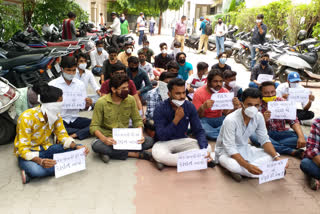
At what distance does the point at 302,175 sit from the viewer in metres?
3.75

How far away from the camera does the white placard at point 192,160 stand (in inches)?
130

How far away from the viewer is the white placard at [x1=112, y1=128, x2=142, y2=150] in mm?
3604

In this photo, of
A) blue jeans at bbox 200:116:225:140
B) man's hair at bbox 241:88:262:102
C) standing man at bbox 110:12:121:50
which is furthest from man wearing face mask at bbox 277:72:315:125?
standing man at bbox 110:12:121:50

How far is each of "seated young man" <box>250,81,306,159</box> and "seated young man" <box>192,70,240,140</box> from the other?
0.49 meters

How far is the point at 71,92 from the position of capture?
432 cm

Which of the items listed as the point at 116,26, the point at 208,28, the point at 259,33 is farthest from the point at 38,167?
the point at 208,28

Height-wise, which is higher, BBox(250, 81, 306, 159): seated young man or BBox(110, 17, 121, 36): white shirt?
BBox(110, 17, 121, 36): white shirt

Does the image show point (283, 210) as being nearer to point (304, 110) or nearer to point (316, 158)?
point (316, 158)

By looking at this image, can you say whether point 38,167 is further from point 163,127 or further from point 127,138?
point 163,127

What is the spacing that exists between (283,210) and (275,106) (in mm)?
1649

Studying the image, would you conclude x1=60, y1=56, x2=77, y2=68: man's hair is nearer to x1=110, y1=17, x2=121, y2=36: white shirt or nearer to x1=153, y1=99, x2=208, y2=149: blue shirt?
x1=153, y1=99, x2=208, y2=149: blue shirt

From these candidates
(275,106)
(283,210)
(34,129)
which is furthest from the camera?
(275,106)

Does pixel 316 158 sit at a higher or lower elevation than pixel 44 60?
lower

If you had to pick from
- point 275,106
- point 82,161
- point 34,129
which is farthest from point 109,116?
point 275,106
